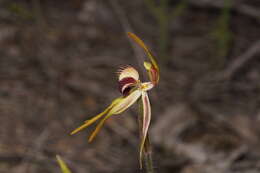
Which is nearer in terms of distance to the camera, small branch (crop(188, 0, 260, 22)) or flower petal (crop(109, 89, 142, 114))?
flower petal (crop(109, 89, 142, 114))

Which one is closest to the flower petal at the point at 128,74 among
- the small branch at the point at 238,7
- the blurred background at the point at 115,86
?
the blurred background at the point at 115,86

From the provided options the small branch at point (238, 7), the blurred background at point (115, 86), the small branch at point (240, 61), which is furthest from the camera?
the small branch at point (238, 7)

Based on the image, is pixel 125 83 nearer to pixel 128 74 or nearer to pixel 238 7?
pixel 128 74

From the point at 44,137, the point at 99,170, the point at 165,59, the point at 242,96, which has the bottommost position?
the point at 99,170

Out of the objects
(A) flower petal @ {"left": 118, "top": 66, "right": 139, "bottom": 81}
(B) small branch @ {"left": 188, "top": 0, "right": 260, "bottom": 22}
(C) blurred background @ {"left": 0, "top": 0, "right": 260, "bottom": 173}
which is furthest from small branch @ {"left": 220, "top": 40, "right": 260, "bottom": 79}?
(A) flower petal @ {"left": 118, "top": 66, "right": 139, "bottom": 81}

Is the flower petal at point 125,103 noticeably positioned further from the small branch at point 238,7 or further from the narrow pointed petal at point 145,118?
the small branch at point 238,7

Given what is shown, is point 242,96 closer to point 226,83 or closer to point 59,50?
point 226,83

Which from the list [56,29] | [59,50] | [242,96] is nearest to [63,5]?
[56,29]

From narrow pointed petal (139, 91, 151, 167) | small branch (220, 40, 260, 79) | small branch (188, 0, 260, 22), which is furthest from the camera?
small branch (188, 0, 260, 22)

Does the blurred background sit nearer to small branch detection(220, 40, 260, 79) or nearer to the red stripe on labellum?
small branch detection(220, 40, 260, 79)
